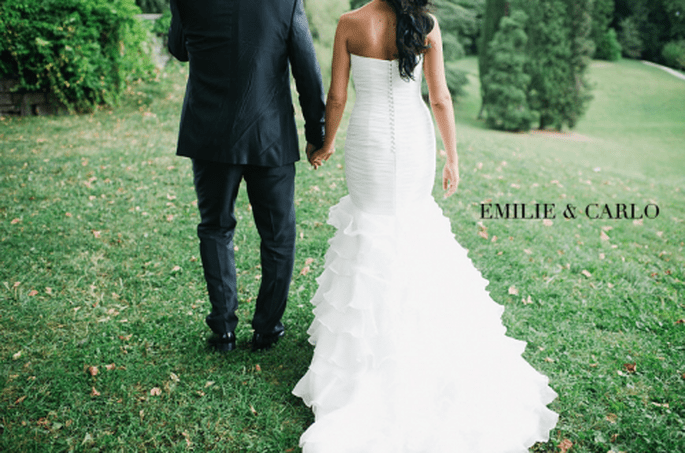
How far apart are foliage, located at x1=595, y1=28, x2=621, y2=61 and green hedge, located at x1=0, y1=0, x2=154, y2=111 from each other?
1166 inches

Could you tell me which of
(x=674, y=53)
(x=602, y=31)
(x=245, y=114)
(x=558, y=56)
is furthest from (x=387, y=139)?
(x=674, y=53)

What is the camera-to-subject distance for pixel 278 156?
2.48m

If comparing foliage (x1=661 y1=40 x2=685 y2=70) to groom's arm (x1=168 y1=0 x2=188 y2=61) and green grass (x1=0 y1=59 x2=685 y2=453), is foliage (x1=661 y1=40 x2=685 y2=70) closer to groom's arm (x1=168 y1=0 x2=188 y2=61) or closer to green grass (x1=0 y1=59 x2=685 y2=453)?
green grass (x1=0 y1=59 x2=685 y2=453)

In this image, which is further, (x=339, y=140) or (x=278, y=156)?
(x=339, y=140)

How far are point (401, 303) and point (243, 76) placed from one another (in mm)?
1360

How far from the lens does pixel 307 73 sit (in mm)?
2414

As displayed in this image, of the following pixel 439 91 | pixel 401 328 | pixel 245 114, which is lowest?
pixel 401 328

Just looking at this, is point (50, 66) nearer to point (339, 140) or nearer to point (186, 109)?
point (339, 140)

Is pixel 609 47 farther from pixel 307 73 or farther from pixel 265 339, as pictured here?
pixel 265 339

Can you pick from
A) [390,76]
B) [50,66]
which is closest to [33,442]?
[390,76]

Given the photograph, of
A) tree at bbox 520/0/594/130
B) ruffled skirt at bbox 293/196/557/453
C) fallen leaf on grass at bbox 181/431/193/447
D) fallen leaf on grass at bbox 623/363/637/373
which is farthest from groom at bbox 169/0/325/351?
tree at bbox 520/0/594/130

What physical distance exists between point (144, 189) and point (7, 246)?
65.2 inches

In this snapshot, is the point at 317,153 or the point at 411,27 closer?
the point at 411,27

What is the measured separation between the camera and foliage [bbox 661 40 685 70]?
26.9 meters
